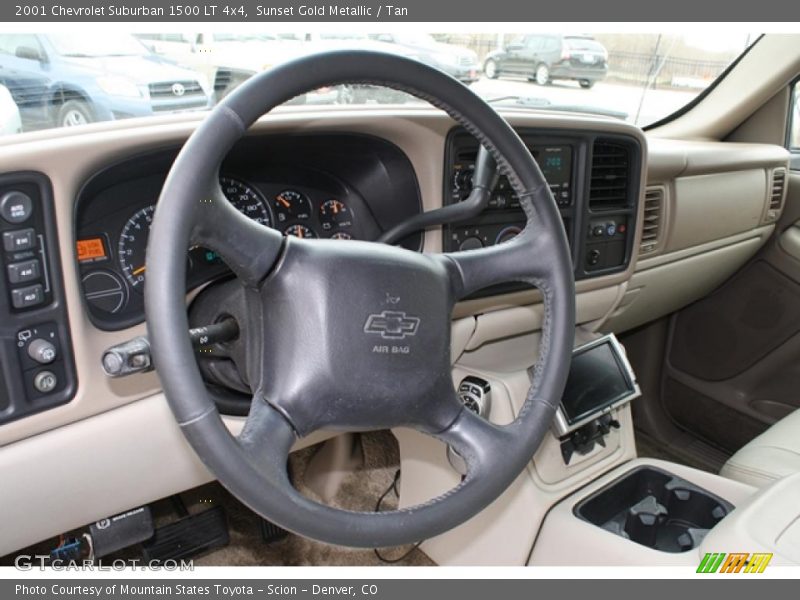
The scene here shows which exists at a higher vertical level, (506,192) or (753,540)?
(506,192)

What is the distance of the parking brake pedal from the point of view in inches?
62.2

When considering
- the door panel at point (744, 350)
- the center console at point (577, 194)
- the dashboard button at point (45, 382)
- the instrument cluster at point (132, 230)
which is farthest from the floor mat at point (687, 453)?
the dashboard button at point (45, 382)

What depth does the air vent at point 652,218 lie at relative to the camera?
1984mm

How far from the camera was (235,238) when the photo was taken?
0.82 metres

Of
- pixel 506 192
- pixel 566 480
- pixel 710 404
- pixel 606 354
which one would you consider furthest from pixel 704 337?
pixel 506 192

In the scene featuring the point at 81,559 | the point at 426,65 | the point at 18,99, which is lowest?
the point at 81,559

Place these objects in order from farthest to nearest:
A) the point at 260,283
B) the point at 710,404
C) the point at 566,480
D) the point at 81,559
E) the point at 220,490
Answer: the point at 710,404
the point at 220,490
the point at 566,480
the point at 81,559
the point at 260,283

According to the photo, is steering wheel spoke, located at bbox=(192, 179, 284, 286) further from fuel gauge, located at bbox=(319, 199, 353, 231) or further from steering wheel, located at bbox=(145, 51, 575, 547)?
fuel gauge, located at bbox=(319, 199, 353, 231)

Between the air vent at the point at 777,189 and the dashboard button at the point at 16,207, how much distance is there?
2311mm

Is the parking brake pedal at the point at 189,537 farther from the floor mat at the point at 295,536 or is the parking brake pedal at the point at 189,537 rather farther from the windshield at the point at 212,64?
the windshield at the point at 212,64

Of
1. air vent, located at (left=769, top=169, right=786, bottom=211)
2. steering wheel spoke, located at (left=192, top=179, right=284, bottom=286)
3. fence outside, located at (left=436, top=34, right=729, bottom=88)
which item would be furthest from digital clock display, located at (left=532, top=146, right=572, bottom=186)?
air vent, located at (left=769, top=169, right=786, bottom=211)

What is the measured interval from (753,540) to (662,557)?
17 centimetres

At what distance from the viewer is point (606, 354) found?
5.47 ft

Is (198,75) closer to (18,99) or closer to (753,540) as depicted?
(18,99)
